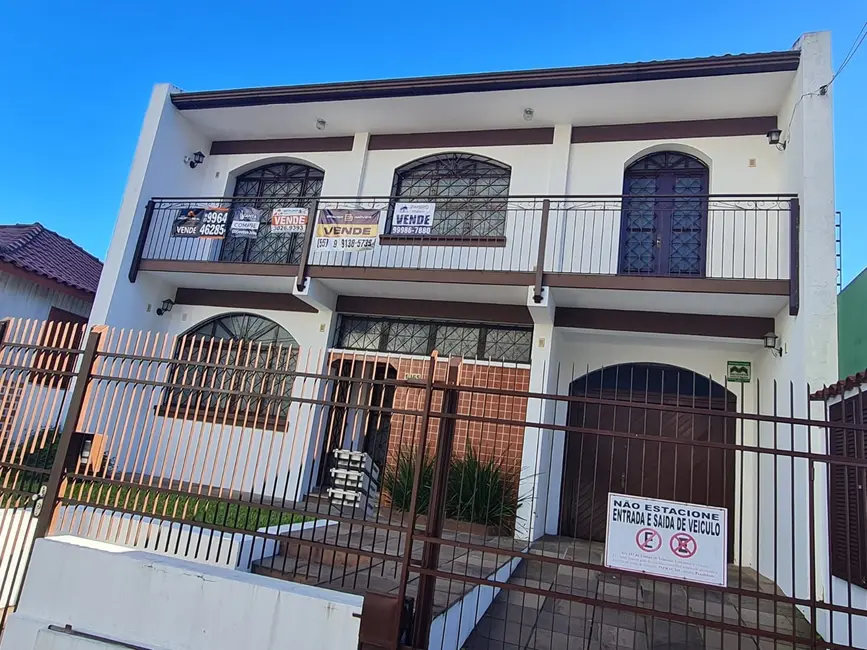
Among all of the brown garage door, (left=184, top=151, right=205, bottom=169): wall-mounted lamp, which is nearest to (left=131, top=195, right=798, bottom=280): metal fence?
(left=184, top=151, right=205, bottom=169): wall-mounted lamp

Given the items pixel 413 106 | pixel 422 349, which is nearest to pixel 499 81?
pixel 413 106

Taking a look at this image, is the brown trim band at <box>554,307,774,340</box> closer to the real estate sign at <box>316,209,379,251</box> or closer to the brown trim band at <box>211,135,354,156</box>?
the real estate sign at <box>316,209,379,251</box>

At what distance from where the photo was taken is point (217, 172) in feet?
35.0

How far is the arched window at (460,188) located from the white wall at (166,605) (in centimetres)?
629

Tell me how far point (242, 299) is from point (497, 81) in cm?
551

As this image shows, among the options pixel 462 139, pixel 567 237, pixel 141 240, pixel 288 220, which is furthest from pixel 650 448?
pixel 141 240

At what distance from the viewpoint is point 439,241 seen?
893cm

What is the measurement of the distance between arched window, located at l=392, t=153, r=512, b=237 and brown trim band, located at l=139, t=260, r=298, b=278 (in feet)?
7.55

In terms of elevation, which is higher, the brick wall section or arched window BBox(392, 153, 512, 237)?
arched window BBox(392, 153, 512, 237)

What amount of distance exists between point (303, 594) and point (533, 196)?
603 cm

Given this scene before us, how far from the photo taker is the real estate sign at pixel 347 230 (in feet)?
27.3

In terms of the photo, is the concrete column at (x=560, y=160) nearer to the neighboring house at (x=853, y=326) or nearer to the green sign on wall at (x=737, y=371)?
the green sign on wall at (x=737, y=371)

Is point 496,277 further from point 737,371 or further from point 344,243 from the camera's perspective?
point 737,371

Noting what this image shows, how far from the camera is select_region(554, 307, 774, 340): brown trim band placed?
7.64m
